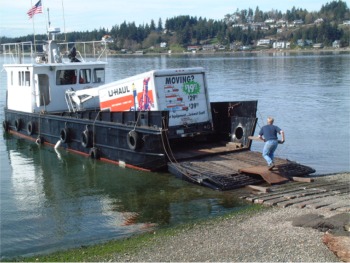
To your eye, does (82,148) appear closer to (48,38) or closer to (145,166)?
(145,166)

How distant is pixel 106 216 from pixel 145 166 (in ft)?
12.4

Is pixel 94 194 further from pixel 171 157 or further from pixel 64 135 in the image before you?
pixel 64 135

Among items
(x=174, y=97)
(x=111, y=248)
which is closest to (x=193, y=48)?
(x=174, y=97)

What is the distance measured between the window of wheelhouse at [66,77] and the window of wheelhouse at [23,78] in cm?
146

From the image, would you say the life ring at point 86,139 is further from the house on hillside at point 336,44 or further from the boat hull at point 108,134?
the house on hillside at point 336,44

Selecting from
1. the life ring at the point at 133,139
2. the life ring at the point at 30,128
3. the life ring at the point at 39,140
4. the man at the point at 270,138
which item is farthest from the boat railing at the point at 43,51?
the man at the point at 270,138

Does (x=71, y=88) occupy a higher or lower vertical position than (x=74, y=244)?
higher

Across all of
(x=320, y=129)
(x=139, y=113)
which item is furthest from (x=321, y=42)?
(x=139, y=113)

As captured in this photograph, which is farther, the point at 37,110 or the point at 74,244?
the point at 37,110

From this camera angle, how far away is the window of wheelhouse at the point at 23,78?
822 inches

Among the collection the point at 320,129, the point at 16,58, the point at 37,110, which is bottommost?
the point at 320,129

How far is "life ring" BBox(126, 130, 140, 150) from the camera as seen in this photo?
49.0 feet

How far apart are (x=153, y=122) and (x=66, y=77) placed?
23.1ft

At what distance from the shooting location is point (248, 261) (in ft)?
25.9
